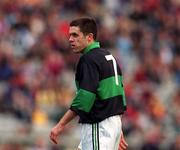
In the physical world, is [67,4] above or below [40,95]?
above

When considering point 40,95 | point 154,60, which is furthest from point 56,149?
point 154,60

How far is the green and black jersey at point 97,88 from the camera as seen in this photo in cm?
845

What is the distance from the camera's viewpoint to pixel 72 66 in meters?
18.5

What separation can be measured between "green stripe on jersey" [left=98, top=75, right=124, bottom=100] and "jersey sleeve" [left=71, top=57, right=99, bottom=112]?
0.09 meters

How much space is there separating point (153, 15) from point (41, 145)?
6611mm

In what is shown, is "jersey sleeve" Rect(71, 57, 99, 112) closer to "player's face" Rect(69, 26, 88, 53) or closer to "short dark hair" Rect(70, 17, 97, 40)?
"player's face" Rect(69, 26, 88, 53)

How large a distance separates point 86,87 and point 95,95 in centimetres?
13

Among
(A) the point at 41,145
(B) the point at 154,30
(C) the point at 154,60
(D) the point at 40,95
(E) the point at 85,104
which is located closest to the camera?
(E) the point at 85,104

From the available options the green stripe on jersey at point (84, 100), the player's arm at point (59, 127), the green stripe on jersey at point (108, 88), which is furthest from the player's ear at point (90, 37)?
the player's arm at point (59, 127)

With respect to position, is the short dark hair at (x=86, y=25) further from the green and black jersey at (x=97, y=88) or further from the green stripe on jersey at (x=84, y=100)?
the green stripe on jersey at (x=84, y=100)

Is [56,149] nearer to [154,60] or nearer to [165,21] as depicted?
[154,60]

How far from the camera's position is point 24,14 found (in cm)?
2020

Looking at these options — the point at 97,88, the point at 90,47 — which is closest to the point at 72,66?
the point at 90,47

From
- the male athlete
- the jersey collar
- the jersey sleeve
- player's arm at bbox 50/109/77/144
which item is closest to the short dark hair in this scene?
the male athlete
